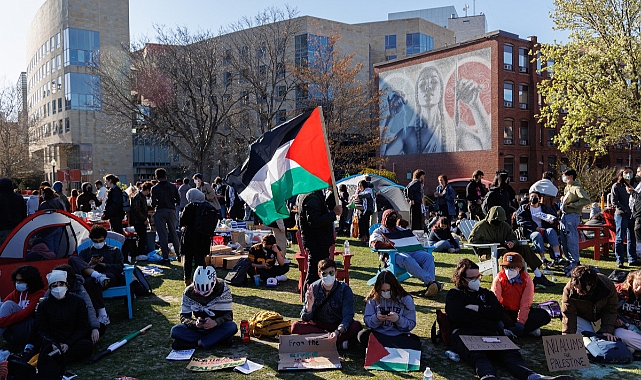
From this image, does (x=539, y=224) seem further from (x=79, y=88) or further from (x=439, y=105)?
(x=79, y=88)

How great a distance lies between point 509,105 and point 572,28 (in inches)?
622

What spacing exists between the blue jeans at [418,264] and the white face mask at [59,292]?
5033mm

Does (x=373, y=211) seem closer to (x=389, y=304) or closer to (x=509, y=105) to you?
(x=389, y=304)

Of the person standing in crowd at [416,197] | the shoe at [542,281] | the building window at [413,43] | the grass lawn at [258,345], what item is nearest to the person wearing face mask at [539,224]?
the grass lawn at [258,345]

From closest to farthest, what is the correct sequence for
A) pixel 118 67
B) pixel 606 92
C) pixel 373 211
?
1. pixel 373 211
2. pixel 606 92
3. pixel 118 67

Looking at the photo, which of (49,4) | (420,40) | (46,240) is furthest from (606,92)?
(49,4)

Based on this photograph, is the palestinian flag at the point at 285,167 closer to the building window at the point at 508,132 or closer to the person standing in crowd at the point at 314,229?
the person standing in crowd at the point at 314,229

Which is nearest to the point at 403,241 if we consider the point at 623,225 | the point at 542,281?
the point at 542,281

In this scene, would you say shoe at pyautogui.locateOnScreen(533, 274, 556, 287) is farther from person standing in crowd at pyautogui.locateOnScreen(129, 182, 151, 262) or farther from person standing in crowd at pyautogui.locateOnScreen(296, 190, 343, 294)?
person standing in crowd at pyautogui.locateOnScreen(129, 182, 151, 262)

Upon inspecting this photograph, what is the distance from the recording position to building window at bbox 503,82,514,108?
39125 millimetres

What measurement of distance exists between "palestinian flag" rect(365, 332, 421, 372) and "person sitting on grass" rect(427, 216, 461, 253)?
7.53 meters

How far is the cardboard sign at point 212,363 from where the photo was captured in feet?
18.0

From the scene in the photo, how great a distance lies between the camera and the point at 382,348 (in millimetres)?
5668

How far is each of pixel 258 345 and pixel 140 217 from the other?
6.96m
